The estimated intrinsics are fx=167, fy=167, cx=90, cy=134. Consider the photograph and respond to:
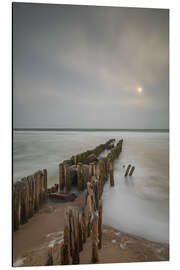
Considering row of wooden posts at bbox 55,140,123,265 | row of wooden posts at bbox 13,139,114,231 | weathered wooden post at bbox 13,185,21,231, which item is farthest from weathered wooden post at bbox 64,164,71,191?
weathered wooden post at bbox 13,185,21,231

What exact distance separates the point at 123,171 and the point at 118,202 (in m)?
0.44

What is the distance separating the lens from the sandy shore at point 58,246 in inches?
73.2

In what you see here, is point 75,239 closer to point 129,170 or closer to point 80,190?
point 80,190

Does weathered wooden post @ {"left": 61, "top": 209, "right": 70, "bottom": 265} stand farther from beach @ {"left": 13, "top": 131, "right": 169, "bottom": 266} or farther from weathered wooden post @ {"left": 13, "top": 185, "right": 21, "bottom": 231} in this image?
weathered wooden post @ {"left": 13, "top": 185, "right": 21, "bottom": 231}

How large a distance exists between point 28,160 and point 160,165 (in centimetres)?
178

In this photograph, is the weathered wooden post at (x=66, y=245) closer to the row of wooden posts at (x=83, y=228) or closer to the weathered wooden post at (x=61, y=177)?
the row of wooden posts at (x=83, y=228)

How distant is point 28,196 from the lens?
82.1 inches

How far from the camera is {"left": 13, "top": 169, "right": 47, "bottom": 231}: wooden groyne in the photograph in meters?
2.00

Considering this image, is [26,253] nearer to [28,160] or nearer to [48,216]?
[48,216]

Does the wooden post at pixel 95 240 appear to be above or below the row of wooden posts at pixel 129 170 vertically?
below

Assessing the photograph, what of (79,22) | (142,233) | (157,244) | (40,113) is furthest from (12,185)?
(79,22)

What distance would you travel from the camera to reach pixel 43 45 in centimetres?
217

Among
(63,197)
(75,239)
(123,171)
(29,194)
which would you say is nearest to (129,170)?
(123,171)

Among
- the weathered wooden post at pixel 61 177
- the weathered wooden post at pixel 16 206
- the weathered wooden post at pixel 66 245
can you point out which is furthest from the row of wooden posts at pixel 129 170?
the weathered wooden post at pixel 16 206
